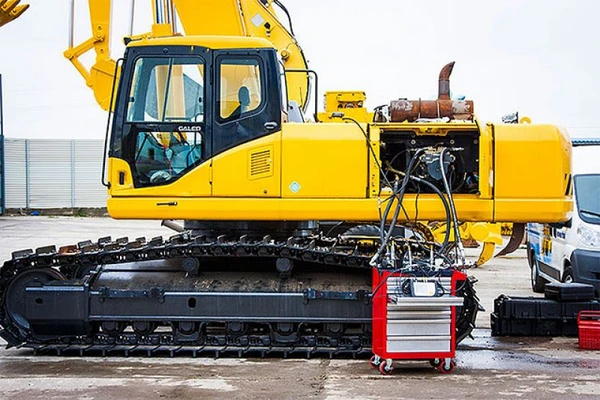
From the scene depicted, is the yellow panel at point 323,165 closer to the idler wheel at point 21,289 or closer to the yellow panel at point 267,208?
the yellow panel at point 267,208

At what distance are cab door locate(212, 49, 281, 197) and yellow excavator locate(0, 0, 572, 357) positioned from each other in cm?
1

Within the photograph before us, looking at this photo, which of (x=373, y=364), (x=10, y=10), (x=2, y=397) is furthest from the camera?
(x=10, y=10)

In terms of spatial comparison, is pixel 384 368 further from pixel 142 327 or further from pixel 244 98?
pixel 244 98

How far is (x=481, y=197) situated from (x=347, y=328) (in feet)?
6.29

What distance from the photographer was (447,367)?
8.09 m

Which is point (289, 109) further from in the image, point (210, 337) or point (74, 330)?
point (74, 330)

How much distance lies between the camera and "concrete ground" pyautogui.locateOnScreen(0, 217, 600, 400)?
7320 mm

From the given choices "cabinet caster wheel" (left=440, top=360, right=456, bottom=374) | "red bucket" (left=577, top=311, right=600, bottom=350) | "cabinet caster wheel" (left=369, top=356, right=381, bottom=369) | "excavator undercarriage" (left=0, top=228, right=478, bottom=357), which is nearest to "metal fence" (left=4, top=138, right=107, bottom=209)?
"excavator undercarriage" (left=0, top=228, right=478, bottom=357)

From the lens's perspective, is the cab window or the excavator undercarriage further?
the cab window

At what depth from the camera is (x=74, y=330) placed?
890 cm

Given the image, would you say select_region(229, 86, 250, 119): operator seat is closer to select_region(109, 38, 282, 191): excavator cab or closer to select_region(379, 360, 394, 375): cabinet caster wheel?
select_region(109, 38, 282, 191): excavator cab

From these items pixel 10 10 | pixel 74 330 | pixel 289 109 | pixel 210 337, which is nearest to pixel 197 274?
pixel 210 337

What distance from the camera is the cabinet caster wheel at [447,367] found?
8086 millimetres

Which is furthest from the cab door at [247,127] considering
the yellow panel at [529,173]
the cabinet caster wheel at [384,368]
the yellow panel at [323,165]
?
the yellow panel at [529,173]
